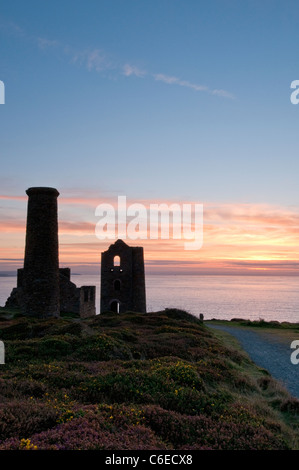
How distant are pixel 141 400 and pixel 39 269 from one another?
24092 mm

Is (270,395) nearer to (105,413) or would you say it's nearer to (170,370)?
(170,370)

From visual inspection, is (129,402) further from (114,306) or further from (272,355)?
(114,306)

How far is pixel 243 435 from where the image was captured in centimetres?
845

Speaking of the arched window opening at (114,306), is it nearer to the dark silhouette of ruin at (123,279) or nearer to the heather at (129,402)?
the dark silhouette of ruin at (123,279)

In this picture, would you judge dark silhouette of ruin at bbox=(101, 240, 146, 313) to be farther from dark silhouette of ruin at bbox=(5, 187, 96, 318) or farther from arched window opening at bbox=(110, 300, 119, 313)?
dark silhouette of ruin at bbox=(5, 187, 96, 318)

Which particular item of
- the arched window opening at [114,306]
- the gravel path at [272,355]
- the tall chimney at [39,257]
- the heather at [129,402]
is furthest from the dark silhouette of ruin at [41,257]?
the arched window opening at [114,306]

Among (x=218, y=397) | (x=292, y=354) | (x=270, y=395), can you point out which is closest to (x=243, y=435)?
(x=218, y=397)

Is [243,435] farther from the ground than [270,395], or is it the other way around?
[243,435]

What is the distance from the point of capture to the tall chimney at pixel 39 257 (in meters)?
32.8

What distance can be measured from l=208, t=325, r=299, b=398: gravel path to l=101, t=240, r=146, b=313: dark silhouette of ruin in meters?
15.6

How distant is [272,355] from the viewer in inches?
987

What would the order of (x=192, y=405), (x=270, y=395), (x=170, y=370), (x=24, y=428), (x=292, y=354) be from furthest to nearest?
(x=292, y=354), (x=270, y=395), (x=170, y=370), (x=192, y=405), (x=24, y=428)

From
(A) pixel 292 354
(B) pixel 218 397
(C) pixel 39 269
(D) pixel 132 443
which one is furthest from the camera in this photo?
(C) pixel 39 269
